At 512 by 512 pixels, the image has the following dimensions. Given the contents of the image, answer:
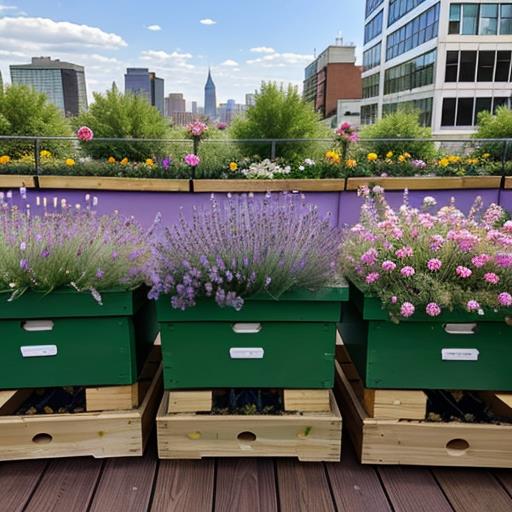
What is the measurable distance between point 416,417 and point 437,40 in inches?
1073

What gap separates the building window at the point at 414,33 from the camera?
82.3ft

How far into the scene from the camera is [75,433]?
1553mm

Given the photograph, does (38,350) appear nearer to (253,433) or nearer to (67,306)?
(67,306)

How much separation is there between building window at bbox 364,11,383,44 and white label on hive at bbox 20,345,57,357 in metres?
38.1

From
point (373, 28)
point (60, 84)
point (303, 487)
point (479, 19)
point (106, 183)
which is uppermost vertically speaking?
point (373, 28)

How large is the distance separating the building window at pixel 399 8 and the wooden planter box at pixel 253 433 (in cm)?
3055

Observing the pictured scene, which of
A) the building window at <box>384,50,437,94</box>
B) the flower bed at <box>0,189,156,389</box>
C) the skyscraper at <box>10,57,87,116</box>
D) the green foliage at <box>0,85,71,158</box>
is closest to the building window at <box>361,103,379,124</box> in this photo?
the building window at <box>384,50,437,94</box>

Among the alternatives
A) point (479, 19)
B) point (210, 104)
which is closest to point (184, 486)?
point (479, 19)

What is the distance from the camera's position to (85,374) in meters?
1.56

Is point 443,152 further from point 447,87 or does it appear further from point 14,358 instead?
point 447,87

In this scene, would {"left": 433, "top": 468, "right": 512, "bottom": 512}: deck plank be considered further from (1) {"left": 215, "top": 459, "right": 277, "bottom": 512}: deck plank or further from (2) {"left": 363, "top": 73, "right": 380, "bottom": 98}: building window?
(2) {"left": 363, "top": 73, "right": 380, "bottom": 98}: building window

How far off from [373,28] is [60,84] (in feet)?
105

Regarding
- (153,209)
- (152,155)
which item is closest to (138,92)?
(152,155)

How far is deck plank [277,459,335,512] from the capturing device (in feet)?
4.61
